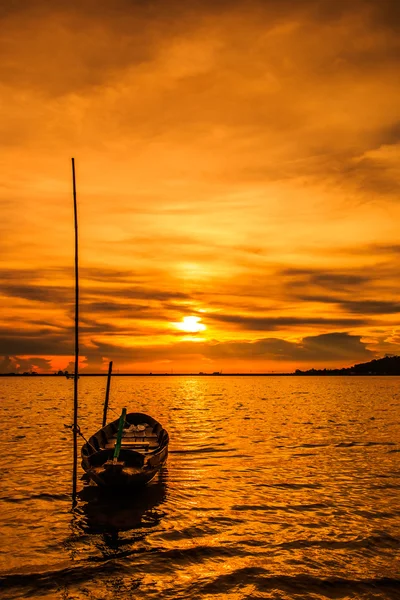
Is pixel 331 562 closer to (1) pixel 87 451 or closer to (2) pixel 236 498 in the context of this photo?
(2) pixel 236 498

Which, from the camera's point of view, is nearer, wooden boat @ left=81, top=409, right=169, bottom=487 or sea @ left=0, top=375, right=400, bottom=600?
sea @ left=0, top=375, right=400, bottom=600

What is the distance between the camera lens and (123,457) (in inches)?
883

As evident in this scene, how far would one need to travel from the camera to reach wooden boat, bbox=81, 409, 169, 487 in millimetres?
19641

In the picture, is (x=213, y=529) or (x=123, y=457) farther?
(x=123, y=457)

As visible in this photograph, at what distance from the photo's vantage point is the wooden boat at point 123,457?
64.4ft

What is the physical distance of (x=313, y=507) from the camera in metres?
19.7

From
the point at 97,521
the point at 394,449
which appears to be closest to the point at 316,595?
the point at 97,521

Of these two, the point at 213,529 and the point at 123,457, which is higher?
the point at 123,457

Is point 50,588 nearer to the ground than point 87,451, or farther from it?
nearer to the ground

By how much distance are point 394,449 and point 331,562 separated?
21.9 m

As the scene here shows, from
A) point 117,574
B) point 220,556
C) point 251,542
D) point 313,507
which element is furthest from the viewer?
point 313,507

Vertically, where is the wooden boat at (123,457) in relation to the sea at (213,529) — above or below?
above

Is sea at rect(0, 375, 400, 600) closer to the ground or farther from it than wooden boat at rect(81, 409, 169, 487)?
closer to the ground

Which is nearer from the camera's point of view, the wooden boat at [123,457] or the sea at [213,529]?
the sea at [213,529]
